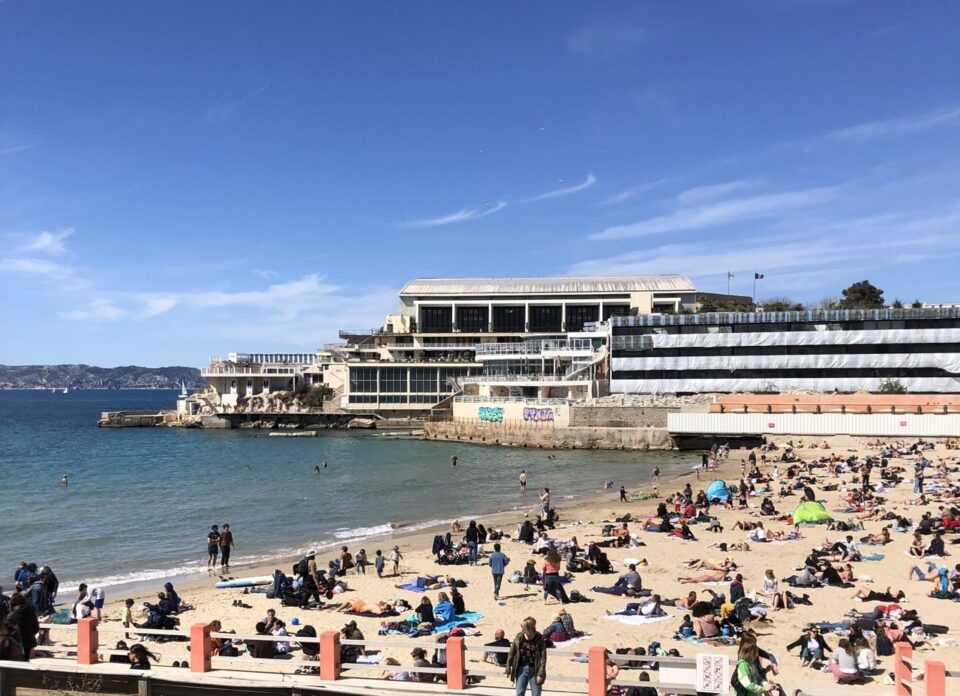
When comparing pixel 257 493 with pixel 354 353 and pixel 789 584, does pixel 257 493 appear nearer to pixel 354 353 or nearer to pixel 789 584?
pixel 789 584

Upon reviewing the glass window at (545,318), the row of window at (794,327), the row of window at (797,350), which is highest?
the glass window at (545,318)

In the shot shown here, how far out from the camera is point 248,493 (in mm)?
39406

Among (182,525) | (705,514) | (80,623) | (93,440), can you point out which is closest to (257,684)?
(80,623)

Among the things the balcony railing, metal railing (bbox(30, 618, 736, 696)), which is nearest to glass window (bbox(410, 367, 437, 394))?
the balcony railing

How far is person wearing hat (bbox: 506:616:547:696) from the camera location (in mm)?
9250

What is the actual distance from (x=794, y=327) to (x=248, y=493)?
153 ft

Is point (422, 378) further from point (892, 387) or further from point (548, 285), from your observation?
point (892, 387)

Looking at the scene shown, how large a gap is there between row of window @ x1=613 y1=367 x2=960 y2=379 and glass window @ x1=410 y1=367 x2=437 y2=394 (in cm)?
2664

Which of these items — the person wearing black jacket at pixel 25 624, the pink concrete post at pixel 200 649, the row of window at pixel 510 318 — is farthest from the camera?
the row of window at pixel 510 318

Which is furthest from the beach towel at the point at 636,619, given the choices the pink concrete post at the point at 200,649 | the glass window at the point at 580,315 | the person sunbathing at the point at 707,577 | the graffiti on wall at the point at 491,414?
the glass window at the point at 580,315

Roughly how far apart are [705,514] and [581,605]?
11882 mm

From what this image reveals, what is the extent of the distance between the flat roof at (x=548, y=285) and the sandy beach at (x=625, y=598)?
224 feet

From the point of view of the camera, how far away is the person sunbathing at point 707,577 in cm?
1834

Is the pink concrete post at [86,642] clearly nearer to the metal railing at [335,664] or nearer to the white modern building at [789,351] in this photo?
the metal railing at [335,664]
